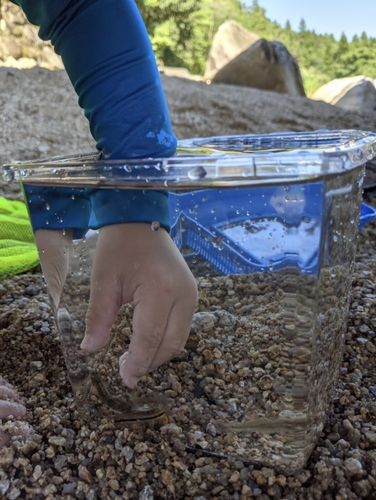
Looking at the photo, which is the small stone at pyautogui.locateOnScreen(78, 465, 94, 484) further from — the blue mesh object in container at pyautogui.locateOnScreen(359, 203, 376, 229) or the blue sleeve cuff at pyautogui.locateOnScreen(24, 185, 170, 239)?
the blue mesh object in container at pyautogui.locateOnScreen(359, 203, 376, 229)

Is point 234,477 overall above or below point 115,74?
below

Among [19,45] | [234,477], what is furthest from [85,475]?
[19,45]

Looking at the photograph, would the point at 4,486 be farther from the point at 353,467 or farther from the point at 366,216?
the point at 366,216

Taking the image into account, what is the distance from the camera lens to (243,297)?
63 centimetres

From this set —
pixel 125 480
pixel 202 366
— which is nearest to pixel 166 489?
pixel 125 480

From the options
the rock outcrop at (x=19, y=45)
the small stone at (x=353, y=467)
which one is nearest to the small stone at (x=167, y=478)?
the small stone at (x=353, y=467)

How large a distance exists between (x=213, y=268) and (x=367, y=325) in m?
0.44

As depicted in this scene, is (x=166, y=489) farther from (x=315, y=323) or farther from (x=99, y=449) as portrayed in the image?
(x=315, y=323)

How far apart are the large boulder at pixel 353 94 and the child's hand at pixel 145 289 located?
5.68 meters

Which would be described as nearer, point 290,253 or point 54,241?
point 290,253

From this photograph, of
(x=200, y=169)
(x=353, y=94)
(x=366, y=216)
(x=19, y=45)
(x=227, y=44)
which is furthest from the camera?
(x=227, y=44)

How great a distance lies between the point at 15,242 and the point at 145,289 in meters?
1.08

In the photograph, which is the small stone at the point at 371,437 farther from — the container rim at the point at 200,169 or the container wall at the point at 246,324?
the container rim at the point at 200,169

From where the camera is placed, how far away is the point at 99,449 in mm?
645
